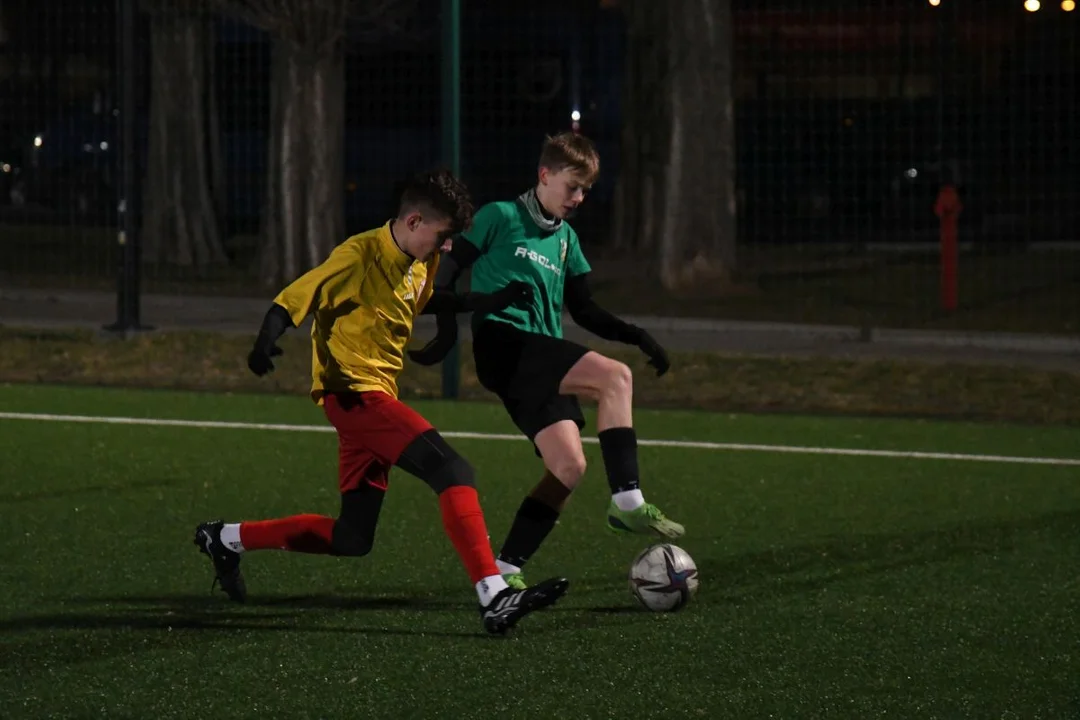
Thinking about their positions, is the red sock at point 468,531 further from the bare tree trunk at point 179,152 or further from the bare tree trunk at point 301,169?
the bare tree trunk at point 179,152

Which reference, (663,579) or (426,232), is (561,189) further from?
(663,579)

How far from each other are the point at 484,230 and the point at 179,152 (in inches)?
650

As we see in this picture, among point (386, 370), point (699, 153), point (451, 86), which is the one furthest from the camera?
point (699, 153)

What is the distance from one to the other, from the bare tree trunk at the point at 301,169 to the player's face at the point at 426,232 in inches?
497

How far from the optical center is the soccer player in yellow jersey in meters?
6.51

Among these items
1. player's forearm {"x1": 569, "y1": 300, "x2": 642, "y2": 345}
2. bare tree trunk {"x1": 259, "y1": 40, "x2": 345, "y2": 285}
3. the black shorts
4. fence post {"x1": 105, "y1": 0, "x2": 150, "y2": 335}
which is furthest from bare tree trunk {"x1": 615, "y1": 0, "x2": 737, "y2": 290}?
the black shorts

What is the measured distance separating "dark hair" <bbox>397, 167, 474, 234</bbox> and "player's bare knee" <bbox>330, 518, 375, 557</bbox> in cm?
106

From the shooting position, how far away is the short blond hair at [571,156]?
718 centimetres

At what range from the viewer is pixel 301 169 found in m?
19.6

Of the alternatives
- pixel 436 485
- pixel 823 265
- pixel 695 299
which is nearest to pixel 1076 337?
pixel 695 299

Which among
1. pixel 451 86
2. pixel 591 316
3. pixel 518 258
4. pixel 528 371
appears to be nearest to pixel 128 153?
pixel 451 86

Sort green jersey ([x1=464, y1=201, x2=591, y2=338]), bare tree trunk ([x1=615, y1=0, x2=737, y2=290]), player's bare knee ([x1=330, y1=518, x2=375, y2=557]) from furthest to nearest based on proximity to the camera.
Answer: bare tree trunk ([x1=615, y1=0, x2=737, y2=290]) → green jersey ([x1=464, y1=201, x2=591, y2=338]) → player's bare knee ([x1=330, y1=518, x2=375, y2=557])

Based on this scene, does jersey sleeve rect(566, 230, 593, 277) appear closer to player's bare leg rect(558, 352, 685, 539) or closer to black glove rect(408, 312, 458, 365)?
player's bare leg rect(558, 352, 685, 539)

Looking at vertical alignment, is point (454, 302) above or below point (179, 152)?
below
